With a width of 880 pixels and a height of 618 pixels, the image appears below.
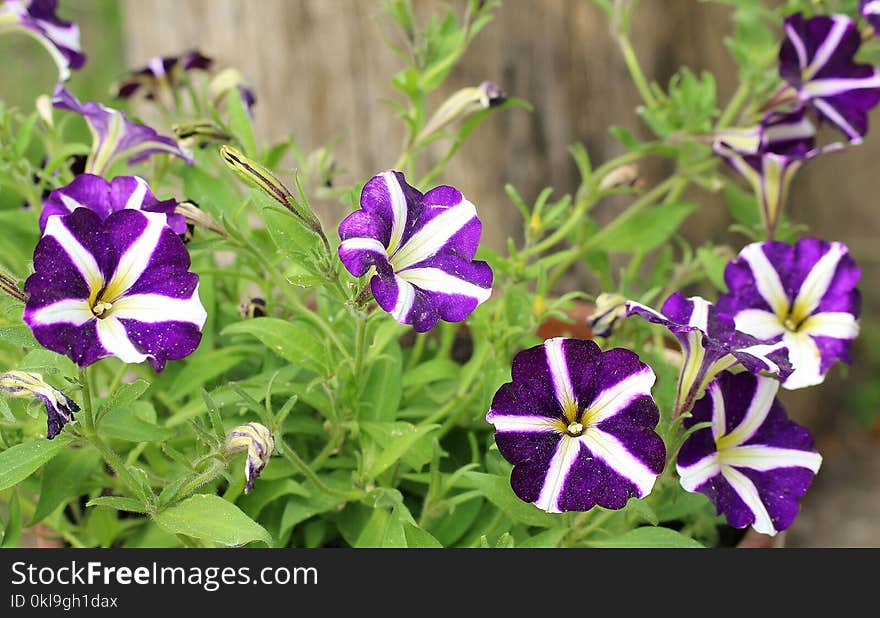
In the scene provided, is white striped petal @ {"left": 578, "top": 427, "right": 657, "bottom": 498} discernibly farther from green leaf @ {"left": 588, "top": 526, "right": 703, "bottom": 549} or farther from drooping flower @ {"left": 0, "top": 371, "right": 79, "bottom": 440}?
drooping flower @ {"left": 0, "top": 371, "right": 79, "bottom": 440}

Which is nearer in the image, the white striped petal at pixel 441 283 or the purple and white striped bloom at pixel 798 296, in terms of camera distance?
the white striped petal at pixel 441 283

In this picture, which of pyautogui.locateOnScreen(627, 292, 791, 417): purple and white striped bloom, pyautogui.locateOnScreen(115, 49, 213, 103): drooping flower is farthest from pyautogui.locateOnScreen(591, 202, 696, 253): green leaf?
pyautogui.locateOnScreen(115, 49, 213, 103): drooping flower

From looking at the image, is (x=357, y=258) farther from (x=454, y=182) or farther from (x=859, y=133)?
(x=454, y=182)

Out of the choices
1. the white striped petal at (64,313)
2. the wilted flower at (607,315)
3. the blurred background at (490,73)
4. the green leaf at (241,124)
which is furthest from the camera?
the blurred background at (490,73)

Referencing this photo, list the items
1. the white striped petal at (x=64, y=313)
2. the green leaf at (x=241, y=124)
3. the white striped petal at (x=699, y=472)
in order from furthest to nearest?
the green leaf at (x=241, y=124)
the white striped petal at (x=699, y=472)
the white striped petal at (x=64, y=313)

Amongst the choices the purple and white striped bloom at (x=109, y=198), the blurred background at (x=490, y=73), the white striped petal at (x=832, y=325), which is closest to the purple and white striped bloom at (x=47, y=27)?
the purple and white striped bloom at (x=109, y=198)

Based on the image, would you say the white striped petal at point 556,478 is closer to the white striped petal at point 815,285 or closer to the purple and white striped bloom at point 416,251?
the purple and white striped bloom at point 416,251

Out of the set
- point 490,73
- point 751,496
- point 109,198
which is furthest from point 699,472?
point 490,73

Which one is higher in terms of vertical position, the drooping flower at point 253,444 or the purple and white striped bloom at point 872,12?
the purple and white striped bloom at point 872,12

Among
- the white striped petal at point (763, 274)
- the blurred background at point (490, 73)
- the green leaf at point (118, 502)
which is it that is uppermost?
the blurred background at point (490, 73)
